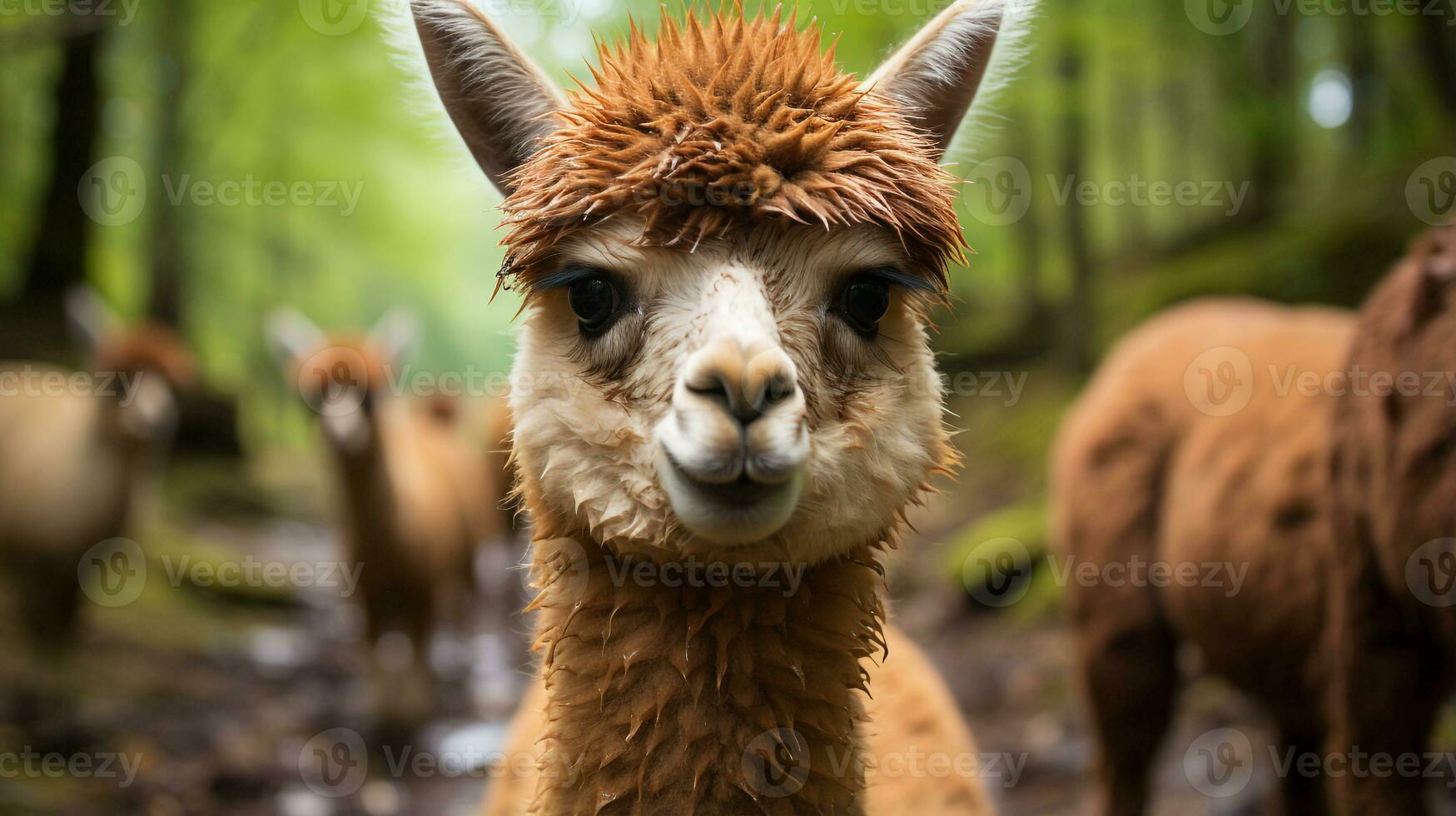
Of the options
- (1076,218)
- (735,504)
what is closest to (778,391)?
(735,504)

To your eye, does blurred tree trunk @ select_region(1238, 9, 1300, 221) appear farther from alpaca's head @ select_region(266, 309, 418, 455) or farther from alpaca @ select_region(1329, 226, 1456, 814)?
alpaca's head @ select_region(266, 309, 418, 455)

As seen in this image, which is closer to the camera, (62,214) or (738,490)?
(738,490)

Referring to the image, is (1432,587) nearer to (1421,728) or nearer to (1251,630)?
(1421,728)

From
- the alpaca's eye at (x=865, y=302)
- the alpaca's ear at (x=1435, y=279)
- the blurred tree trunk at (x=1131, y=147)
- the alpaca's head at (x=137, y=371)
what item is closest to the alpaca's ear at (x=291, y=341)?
the alpaca's head at (x=137, y=371)

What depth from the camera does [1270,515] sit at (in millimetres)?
3875

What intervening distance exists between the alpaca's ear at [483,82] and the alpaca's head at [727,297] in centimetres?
19

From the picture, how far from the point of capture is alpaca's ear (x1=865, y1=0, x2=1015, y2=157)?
2.09 metres

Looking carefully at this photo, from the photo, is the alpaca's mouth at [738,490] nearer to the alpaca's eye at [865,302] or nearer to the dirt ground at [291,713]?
the alpaca's eye at [865,302]

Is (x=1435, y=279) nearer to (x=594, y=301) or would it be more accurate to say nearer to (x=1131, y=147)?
(x=594, y=301)

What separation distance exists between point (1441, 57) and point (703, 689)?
11.1 m

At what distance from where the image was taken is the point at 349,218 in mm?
20672

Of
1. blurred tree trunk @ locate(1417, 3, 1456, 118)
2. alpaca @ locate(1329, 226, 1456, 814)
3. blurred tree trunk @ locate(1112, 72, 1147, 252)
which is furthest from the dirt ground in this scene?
blurred tree trunk @ locate(1112, 72, 1147, 252)

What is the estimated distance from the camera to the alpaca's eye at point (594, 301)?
184cm

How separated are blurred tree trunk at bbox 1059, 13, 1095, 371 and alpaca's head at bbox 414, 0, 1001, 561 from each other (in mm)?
8003
